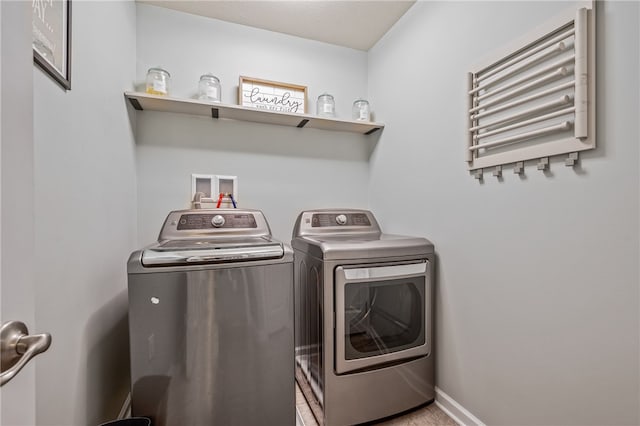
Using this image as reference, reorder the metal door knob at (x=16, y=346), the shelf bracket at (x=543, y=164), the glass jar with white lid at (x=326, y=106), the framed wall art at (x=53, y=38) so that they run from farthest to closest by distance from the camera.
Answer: the glass jar with white lid at (x=326, y=106)
the shelf bracket at (x=543, y=164)
the framed wall art at (x=53, y=38)
the metal door knob at (x=16, y=346)

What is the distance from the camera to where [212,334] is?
4.05 feet

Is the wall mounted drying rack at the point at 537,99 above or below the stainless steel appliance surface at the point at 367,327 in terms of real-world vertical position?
above

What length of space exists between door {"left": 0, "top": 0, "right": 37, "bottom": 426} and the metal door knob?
19mm

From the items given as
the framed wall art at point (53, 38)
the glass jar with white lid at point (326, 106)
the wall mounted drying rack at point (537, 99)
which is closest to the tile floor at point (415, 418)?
the wall mounted drying rack at point (537, 99)

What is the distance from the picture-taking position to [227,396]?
4.12 ft

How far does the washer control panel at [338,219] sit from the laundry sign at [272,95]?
81 centimetres

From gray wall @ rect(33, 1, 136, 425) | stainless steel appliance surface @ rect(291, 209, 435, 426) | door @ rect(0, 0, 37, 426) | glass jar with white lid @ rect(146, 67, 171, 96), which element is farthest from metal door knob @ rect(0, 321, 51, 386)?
glass jar with white lid @ rect(146, 67, 171, 96)

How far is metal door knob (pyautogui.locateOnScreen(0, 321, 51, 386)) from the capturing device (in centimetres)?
41

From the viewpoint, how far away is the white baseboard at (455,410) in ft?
4.73

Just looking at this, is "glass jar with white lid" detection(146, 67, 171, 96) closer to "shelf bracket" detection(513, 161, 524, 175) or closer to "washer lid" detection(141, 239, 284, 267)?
"washer lid" detection(141, 239, 284, 267)

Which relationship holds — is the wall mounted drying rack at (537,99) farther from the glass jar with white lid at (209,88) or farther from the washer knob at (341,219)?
the glass jar with white lid at (209,88)

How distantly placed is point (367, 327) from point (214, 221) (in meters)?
1.11

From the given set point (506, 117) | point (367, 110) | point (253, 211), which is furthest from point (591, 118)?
point (253, 211)

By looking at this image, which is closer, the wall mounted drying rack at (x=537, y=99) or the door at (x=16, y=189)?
the door at (x=16, y=189)
